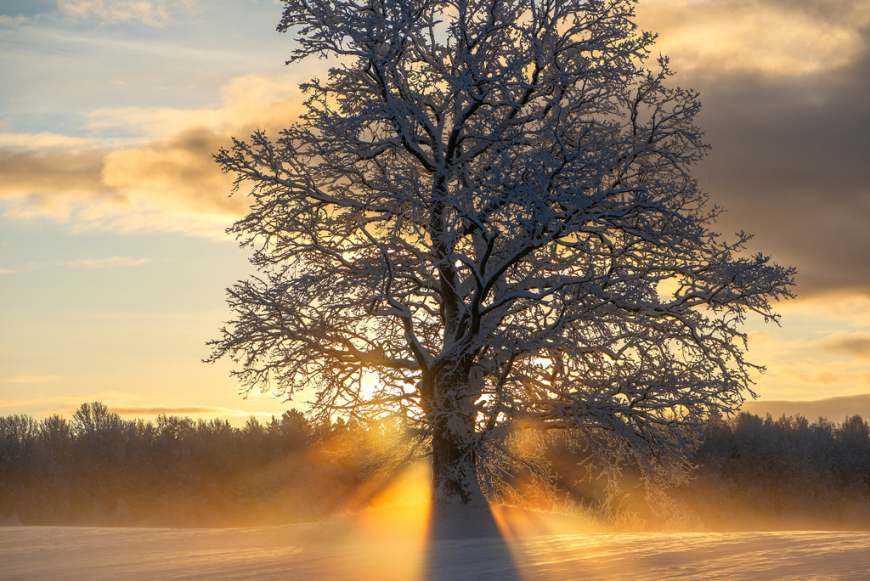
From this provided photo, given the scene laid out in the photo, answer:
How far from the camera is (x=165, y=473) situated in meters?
28.6

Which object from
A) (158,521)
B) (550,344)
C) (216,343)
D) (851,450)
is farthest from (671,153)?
(851,450)

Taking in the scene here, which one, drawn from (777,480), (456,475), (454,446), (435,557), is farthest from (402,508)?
(777,480)

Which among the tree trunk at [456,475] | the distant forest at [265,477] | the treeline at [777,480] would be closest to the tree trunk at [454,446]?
the tree trunk at [456,475]

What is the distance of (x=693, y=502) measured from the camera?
30.8m

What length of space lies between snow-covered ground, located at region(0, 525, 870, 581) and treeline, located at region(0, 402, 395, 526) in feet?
49.9

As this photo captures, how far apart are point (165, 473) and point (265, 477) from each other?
12.6ft

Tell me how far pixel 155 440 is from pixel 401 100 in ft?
74.9

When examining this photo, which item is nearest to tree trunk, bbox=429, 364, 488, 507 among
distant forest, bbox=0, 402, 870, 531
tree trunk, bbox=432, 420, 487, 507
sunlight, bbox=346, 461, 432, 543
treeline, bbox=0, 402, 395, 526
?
tree trunk, bbox=432, 420, 487, 507

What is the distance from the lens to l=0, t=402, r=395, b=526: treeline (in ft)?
87.0

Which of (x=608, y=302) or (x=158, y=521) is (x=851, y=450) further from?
(x=158, y=521)

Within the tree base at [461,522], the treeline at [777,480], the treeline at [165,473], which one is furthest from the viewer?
the treeline at [777,480]

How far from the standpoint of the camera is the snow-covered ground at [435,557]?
618 cm

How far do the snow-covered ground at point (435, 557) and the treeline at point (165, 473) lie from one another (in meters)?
15.2

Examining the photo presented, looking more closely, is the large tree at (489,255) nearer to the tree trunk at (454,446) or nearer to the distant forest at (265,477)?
the tree trunk at (454,446)
